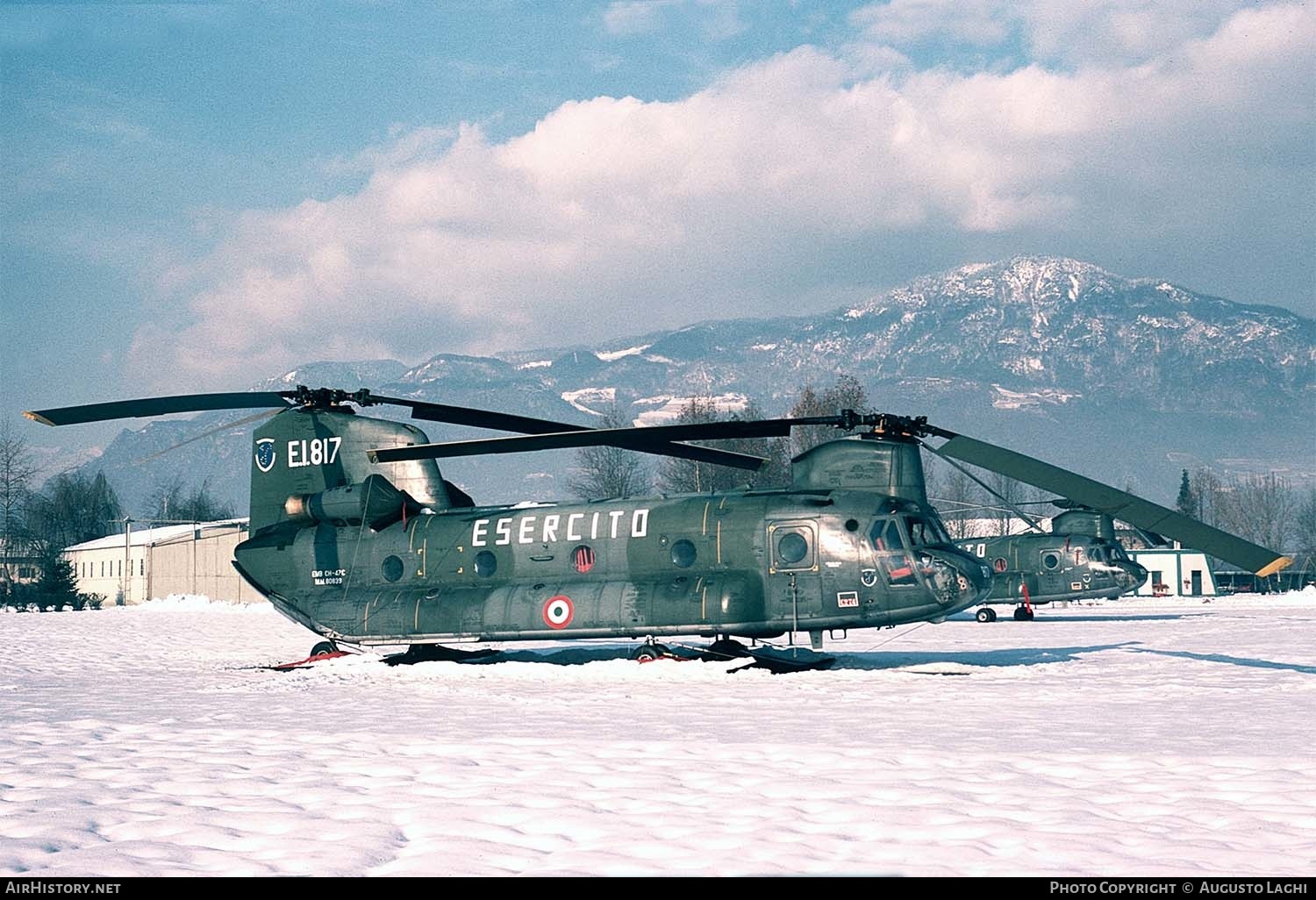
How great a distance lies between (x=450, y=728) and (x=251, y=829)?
5.13 m

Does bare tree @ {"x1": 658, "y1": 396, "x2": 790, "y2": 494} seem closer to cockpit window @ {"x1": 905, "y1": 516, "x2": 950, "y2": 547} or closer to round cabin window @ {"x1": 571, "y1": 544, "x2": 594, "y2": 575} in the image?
round cabin window @ {"x1": 571, "y1": 544, "x2": 594, "y2": 575}

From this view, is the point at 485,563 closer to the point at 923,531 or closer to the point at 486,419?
the point at 486,419

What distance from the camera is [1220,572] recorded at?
115125 millimetres

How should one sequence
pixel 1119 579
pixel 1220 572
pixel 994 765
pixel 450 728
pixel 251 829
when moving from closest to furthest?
pixel 251 829 → pixel 994 765 → pixel 450 728 → pixel 1119 579 → pixel 1220 572

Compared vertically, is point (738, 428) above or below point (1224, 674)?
above

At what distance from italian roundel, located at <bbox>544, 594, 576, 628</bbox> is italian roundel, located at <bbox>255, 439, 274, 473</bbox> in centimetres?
722

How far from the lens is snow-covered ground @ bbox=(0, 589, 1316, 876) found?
23.0 feet

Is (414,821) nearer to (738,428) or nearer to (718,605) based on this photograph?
(738,428)

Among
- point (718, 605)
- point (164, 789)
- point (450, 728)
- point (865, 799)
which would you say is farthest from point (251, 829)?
point (718, 605)

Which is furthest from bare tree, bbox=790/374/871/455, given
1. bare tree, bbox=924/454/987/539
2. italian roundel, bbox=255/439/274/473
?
italian roundel, bbox=255/439/274/473

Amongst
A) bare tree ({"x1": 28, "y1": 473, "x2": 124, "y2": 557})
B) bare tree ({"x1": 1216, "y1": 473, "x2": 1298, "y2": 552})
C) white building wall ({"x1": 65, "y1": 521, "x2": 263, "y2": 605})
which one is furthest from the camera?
bare tree ({"x1": 1216, "y1": 473, "x2": 1298, "y2": 552})

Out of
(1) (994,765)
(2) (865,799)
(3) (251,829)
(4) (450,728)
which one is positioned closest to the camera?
(3) (251,829)

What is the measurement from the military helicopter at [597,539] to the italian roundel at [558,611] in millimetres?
35

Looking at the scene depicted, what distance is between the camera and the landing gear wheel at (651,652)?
65.6ft
